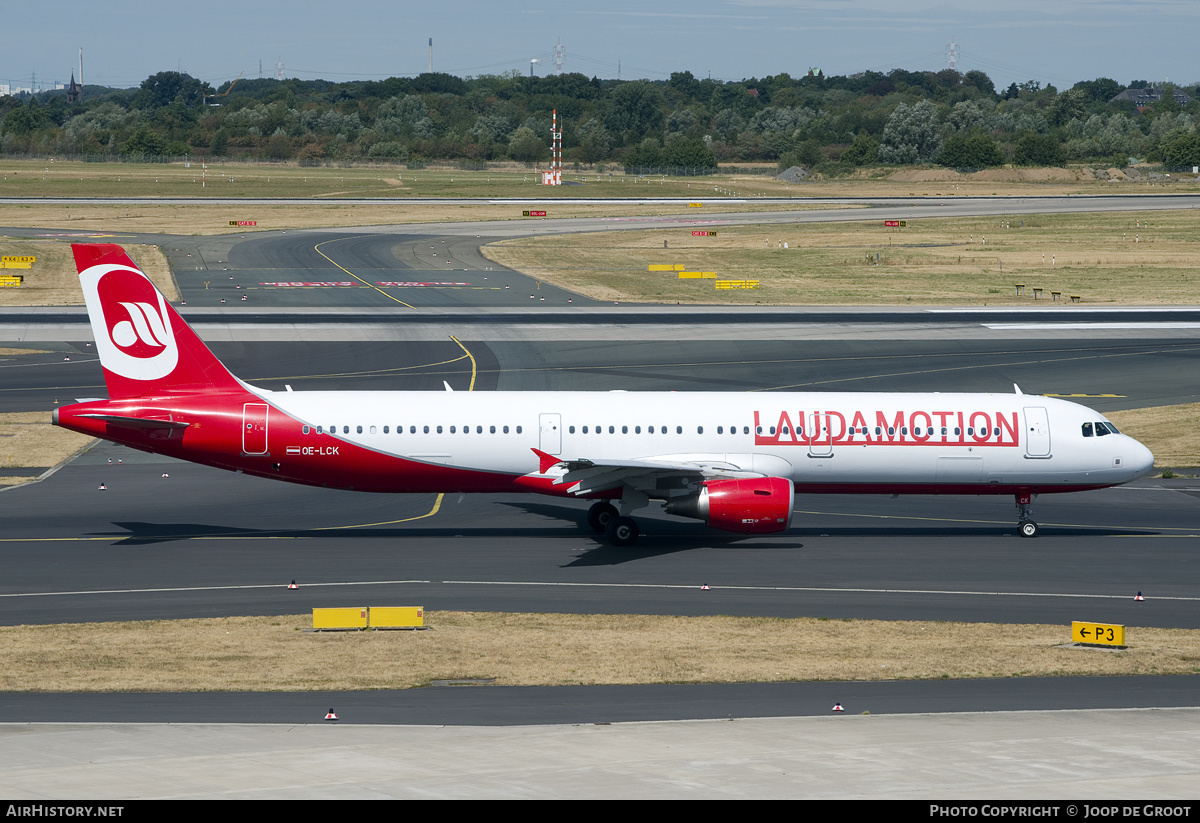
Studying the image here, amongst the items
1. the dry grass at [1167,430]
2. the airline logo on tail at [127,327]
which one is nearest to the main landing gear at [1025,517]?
the dry grass at [1167,430]

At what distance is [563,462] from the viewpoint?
3506cm

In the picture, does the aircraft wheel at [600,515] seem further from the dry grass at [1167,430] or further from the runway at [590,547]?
the dry grass at [1167,430]

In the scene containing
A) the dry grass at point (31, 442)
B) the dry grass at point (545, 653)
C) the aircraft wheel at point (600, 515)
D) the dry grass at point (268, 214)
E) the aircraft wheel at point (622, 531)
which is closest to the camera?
the dry grass at point (545, 653)

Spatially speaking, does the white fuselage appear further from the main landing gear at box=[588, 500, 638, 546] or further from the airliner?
the main landing gear at box=[588, 500, 638, 546]

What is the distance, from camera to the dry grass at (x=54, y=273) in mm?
84938

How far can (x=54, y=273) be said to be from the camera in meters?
97.2

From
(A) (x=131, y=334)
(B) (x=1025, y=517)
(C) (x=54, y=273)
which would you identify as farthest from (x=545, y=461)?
(C) (x=54, y=273)

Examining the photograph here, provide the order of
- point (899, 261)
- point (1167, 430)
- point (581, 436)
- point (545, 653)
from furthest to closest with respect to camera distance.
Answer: point (899, 261), point (1167, 430), point (581, 436), point (545, 653)

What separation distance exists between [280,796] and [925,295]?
80.8 metres

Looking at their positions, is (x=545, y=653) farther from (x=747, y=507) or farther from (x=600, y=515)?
(x=600, y=515)

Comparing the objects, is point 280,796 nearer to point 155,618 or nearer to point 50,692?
point 50,692

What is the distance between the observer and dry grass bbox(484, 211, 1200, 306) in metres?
91.9

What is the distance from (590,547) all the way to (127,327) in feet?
49.3

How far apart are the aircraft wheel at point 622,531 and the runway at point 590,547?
1.49 feet
